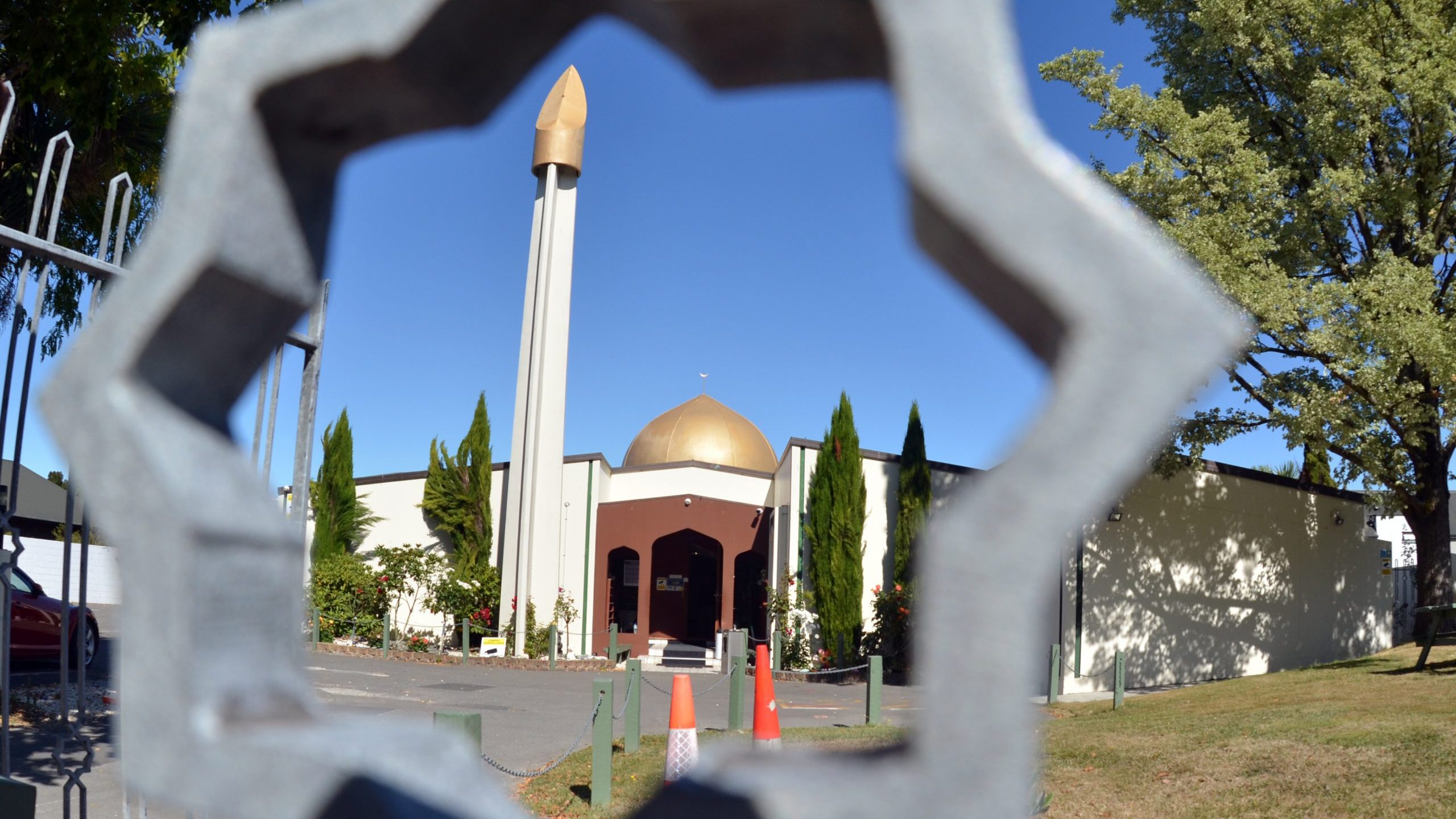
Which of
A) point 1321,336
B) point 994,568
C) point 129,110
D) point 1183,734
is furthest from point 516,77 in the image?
point 1321,336

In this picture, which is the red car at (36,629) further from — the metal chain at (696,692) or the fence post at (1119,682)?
the fence post at (1119,682)

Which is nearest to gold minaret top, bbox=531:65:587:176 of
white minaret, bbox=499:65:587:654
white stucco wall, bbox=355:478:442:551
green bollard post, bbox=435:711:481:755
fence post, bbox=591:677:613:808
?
white minaret, bbox=499:65:587:654

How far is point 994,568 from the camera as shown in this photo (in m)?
0.74

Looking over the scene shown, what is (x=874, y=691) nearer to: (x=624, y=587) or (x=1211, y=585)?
(x=1211, y=585)

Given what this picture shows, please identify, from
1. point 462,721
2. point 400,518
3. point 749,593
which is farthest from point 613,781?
point 749,593

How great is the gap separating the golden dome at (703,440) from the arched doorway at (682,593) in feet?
7.45

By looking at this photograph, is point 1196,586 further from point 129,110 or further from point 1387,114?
point 129,110

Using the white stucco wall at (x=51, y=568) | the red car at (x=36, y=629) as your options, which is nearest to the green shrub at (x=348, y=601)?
the white stucco wall at (x=51, y=568)

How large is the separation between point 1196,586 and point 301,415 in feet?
64.3

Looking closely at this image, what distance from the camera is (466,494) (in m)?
23.5

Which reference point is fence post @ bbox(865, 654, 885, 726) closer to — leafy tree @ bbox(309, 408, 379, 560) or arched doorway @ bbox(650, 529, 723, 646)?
arched doorway @ bbox(650, 529, 723, 646)

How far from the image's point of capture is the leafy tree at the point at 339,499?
23906 mm

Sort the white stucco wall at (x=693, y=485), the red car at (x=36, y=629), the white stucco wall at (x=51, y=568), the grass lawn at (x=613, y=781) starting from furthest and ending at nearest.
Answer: the white stucco wall at (x=51, y=568) → the white stucco wall at (x=693, y=485) → the red car at (x=36, y=629) → the grass lawn at (x=613, y=781)

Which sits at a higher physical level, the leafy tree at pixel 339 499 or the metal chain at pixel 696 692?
the leafy tree at pixel 339 499
